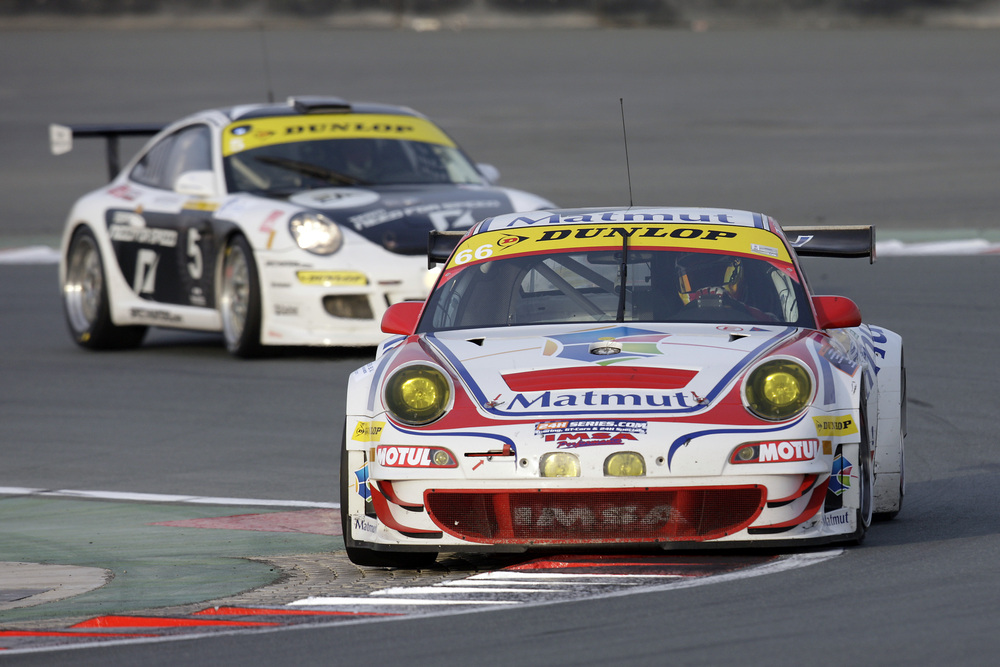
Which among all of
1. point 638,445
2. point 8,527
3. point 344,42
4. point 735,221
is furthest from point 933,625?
point 344,42

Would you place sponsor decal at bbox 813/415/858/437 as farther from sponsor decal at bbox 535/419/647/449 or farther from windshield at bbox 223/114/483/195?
windshield at bbox 223/114/483/195

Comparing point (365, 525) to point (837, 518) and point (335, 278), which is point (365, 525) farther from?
point (335, 278)

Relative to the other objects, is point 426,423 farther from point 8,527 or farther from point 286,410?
point 286,410

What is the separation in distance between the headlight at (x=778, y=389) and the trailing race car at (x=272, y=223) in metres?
5.45

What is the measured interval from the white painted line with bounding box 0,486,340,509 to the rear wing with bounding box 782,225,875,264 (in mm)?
2100

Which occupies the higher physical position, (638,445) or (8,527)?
(638,445)

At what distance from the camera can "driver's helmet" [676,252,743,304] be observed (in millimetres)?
6383

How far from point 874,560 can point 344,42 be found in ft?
90.4

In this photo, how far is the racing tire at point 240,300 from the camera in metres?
11.2

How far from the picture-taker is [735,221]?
682 centimetres

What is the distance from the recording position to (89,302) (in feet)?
41.5

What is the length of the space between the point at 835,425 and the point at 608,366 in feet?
2.27

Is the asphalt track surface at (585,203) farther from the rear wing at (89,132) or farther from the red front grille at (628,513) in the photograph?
the rear wing at (89,132)

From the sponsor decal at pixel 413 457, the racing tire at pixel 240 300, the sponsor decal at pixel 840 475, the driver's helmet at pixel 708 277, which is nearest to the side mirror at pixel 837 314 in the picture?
the driver's helmet at pixel 708 277
